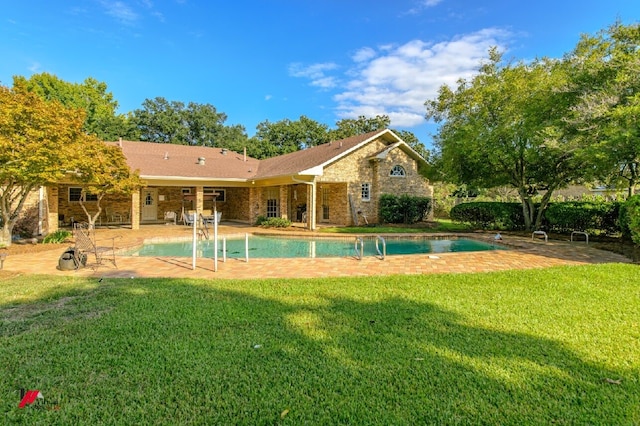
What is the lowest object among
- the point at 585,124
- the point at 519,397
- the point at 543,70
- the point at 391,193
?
the point at 519,397

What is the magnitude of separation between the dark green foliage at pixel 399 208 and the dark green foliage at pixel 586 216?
6.99 m

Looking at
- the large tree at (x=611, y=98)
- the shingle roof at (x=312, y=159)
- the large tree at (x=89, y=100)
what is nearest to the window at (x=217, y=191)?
the shingle roof at (x=312, y=159)

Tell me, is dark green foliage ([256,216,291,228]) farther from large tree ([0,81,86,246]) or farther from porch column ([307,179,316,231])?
large tree ([0,81,86,246])

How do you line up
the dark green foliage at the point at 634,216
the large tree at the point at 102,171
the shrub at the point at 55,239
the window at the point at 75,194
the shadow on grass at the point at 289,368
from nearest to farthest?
the shadow on grass at the point at 289,368 → the dark green foliage at the point at 634,216 → the shrub at the point at 55,239 → the large tree at the point at 102,171 → the window at the point at 75,194

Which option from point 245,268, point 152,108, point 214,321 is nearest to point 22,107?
point 245,268

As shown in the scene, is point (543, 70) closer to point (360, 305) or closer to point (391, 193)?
point (391, 193)

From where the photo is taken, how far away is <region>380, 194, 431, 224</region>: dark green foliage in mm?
20144

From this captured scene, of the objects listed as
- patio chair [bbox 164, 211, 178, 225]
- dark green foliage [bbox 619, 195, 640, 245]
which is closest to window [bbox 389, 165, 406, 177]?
dark green foliage [bbox 619, 195, 640, 245]

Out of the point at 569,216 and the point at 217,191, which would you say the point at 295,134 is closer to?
the point at 217,191

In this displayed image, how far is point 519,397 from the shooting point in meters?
2.83

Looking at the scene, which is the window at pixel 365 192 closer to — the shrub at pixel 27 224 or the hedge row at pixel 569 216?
the hedge row at pixel 569 216

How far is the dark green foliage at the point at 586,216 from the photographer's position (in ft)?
44.0

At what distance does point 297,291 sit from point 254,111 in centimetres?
3382

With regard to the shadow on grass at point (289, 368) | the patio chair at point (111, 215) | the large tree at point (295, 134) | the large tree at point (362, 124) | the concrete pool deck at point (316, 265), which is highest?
the large tree at point (362, 124)
